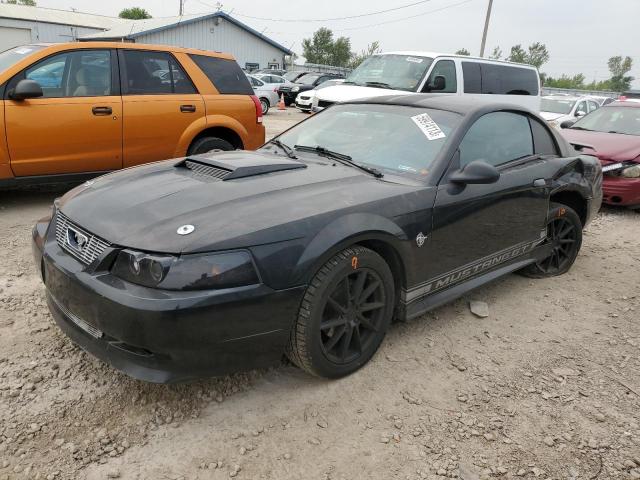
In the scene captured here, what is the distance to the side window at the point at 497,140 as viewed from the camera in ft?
10.8

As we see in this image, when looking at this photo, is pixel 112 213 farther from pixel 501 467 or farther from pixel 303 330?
pixel 501 467

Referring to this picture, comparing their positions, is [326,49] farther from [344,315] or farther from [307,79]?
[344,315]

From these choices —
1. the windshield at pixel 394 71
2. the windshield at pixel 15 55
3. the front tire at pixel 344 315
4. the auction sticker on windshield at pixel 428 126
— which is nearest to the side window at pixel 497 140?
the auction sticker on windshield at pixel 428 126

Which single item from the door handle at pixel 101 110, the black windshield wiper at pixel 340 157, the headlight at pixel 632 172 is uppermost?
the black windshield wiper at pixel 340 157

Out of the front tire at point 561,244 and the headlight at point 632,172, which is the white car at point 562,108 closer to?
the headlight at point 632,172

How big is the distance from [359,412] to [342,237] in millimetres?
884

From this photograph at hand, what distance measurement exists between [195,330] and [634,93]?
21.7 meters

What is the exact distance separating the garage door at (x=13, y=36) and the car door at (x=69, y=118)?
112ft

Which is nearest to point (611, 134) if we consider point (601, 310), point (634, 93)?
point (601, 310)

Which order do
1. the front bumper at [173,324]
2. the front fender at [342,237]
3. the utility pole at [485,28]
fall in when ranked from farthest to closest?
the utility pole at [485,28] → the front fender at [342,237] → the front bumper at [173,324]

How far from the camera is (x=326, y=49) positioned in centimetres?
7044

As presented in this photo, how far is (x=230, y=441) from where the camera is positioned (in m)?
2.25

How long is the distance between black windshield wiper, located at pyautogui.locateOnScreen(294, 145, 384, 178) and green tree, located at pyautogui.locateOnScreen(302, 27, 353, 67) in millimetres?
67579

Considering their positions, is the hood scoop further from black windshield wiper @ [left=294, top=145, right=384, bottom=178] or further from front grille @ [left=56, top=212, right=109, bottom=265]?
front grille @ [left=56, top=212, right=109, bottom=265]
